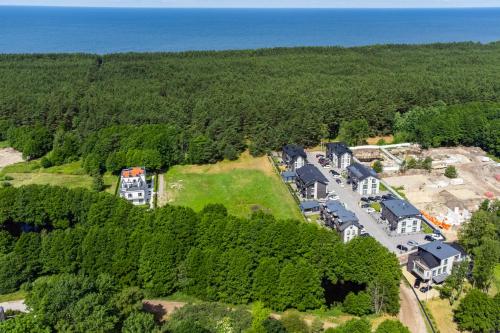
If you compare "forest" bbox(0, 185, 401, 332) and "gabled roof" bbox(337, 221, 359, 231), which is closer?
"forest" bbox(0, 185, 401, 332)

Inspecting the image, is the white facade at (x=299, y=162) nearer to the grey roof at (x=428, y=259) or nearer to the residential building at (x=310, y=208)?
the residential building at (x=310, y=208)

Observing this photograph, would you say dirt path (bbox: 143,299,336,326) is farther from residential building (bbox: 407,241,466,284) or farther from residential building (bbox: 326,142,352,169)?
residential building (bbox: 326,142,352,169)

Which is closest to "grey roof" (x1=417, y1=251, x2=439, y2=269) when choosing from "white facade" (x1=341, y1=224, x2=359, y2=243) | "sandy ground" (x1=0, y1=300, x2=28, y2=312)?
"white facade" (x1=341, y1=224, x2=359, y2=243)

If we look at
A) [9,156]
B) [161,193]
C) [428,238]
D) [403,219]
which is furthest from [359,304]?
[9,156]

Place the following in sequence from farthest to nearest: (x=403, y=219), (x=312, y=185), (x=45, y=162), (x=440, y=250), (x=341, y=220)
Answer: (x=45, y=162) → (x=312, y=185) → (x=403, y=219) → (x=341, y=220) → (x=440, y=250)

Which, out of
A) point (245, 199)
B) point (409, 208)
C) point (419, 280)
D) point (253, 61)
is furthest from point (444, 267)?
point (253, 61)

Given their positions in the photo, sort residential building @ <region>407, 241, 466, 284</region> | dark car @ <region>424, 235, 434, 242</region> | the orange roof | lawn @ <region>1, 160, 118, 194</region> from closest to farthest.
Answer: residential building @ <region>407, 241, 466, 284</region>, dark car @ <region>424, 235, 434, 242</region>, the orange roof, lawn @ <region>1, 160, 118, 194</region>

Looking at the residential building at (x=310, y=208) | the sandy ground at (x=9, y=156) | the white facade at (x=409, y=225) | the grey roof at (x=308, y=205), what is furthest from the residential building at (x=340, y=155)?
the sandy ground at (x=9, y=156)

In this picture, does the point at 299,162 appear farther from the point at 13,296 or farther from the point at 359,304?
the point at 13,296
